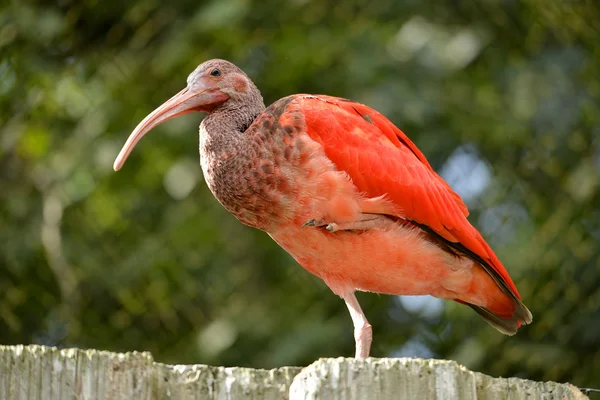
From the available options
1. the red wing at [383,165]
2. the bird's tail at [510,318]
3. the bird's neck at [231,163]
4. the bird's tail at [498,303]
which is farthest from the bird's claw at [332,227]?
the bird's tail at [510,318]

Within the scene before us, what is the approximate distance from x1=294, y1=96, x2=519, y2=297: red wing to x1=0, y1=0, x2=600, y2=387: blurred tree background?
7.50 feet

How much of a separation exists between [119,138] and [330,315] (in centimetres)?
175

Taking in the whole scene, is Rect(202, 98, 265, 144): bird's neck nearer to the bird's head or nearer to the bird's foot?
the bird's head

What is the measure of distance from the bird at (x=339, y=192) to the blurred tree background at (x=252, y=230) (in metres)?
2.23

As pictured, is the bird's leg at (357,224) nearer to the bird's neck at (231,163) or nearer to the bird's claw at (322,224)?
the bird's claw at (322,224)

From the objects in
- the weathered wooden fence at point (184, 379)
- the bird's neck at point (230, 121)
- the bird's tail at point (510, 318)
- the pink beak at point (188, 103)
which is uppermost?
the pink beak at point (188, 103)

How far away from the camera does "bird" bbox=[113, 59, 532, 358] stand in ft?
13.3

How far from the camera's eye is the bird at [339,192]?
4.06 m

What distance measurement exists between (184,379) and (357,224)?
156 centimetres

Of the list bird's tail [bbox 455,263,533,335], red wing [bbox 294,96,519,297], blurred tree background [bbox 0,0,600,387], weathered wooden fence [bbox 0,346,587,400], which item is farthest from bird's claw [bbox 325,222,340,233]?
blurred tree background [bbox 0,0,600,387]

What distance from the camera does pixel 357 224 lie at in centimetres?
407

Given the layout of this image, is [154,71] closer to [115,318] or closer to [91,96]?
[91,96]

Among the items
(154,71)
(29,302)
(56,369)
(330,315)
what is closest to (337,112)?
(56,369)

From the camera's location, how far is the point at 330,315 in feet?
22.3
